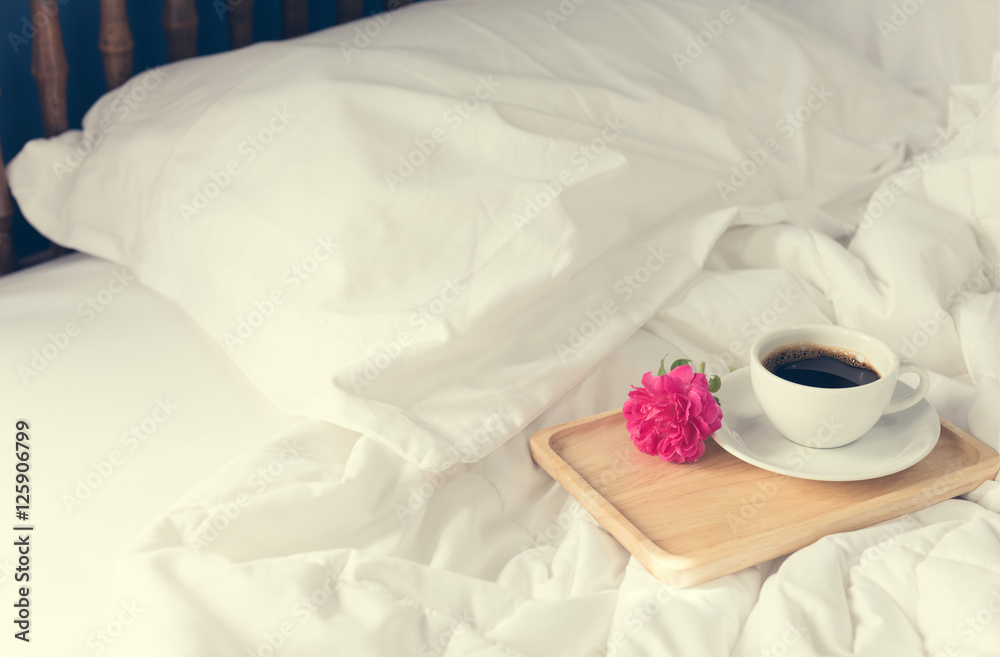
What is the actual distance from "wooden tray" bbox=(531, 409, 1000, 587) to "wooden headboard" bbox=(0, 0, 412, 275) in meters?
0.71

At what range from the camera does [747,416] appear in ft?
2.50

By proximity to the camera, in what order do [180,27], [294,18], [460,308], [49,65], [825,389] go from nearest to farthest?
1. [825,389]
2. [460,308]
3. [49,65]
4. [180,27]
5. [294,18]

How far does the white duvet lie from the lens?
58 cm

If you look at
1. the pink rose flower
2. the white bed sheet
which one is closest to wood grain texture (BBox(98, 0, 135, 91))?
the white bed sheet

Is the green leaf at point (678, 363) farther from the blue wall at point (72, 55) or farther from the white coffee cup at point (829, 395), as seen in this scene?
the blue wall at point (72, 55)

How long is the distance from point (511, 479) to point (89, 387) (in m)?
0.41

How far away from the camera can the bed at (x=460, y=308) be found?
604mm

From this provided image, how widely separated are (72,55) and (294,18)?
31 centimetres

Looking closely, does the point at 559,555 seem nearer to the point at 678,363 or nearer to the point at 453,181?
the point at 678,363

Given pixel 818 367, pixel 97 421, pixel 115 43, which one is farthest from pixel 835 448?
pixel 115 43

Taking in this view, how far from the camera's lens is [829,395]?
0.67 meters

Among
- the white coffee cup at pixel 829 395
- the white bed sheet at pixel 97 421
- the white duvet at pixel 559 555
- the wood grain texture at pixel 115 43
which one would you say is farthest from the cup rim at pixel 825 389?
the wood grain texture at pixel 115 43

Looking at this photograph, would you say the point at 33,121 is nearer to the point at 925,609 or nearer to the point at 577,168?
the point at 577,168

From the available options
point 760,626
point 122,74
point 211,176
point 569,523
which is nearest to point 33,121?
point 122,74
